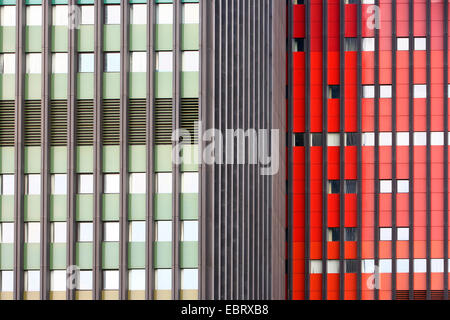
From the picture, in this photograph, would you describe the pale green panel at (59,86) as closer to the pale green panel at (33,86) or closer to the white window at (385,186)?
the pale green panel at (33,86)

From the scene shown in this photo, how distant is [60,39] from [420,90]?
31.9m

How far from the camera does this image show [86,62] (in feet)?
141

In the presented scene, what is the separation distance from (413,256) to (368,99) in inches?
458

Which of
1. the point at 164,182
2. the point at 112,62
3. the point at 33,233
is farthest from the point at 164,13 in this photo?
the point at 33,233

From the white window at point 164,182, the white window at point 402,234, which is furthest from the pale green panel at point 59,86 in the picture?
the white window at point 402,234

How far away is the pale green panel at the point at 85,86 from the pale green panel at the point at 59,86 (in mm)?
662

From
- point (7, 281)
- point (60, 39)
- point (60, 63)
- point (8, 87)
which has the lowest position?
point (7, 281)

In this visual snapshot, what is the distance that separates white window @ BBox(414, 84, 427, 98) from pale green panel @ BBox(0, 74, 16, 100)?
109 feet

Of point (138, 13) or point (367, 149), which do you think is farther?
point (367, 149)

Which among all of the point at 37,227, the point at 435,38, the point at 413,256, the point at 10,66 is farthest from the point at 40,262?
the point at 435,38

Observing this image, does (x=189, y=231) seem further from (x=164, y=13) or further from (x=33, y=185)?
(x=164, y=13)

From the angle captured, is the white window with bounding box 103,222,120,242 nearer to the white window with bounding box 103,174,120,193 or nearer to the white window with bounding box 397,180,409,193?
the white window with bounding box 103,174,120,193

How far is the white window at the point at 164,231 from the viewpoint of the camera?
41906 millimetres
